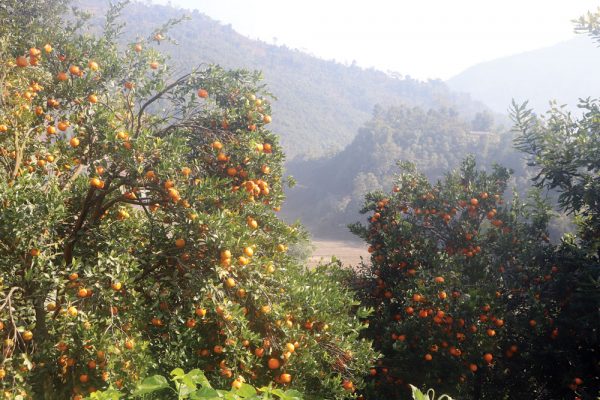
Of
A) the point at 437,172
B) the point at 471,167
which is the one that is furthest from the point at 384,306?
the point at 437,172

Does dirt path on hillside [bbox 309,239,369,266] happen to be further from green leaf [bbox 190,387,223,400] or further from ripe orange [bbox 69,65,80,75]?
green leaf [bbox 190,387,223,400]

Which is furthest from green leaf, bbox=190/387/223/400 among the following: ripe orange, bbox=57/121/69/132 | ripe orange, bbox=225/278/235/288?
ripe orange, bbox=57/121/69/132

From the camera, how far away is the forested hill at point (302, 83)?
11812cm

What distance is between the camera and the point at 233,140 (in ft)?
17.3

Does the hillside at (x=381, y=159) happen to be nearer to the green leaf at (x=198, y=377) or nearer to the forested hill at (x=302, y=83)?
the forested hill at (x=302, y=83)

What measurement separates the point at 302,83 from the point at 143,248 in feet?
473

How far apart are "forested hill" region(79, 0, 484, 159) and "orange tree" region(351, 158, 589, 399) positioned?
316ft

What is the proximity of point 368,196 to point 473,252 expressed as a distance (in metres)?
2.03

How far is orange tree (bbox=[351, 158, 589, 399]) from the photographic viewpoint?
677 cm

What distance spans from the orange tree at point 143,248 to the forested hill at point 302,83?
99264 millimetres

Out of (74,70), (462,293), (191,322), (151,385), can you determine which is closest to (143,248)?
(191,322)

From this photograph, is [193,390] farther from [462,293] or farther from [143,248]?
[462,293]

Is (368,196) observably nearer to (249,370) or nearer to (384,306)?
(384,306)

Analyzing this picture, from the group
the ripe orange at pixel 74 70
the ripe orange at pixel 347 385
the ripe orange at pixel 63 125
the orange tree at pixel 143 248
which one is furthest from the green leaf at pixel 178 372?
the ripe orange at pixel 74 70
